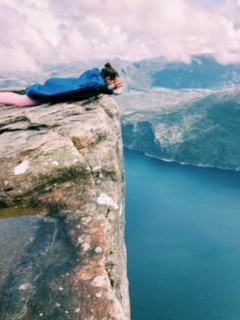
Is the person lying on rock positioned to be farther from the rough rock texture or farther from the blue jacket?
the rough rock texture

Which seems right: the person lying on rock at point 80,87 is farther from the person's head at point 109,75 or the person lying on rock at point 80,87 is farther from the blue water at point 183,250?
the blue water at point 183,250

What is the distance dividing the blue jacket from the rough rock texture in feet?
3.09

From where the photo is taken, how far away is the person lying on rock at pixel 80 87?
39.9ft

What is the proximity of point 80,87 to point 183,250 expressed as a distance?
91948 millimetres

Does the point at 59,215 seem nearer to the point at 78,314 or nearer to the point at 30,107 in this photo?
the point at 78,314

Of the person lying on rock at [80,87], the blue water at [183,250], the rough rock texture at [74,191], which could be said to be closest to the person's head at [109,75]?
the person lying on rock at [80,87]

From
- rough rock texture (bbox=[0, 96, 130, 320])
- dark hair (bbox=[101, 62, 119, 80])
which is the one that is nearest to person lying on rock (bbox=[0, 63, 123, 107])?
dark hair (bbox=[101, 62, 119, 80])

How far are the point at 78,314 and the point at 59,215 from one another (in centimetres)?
247

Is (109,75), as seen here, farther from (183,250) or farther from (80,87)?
(183,250)

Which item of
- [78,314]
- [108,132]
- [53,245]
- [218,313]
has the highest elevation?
[108,132]

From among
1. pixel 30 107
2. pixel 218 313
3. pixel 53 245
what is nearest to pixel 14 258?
pixel 53 245

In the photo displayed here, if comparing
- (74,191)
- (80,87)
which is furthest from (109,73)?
(74,191)

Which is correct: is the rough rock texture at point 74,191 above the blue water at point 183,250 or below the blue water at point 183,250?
above

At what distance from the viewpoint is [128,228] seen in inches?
4313
